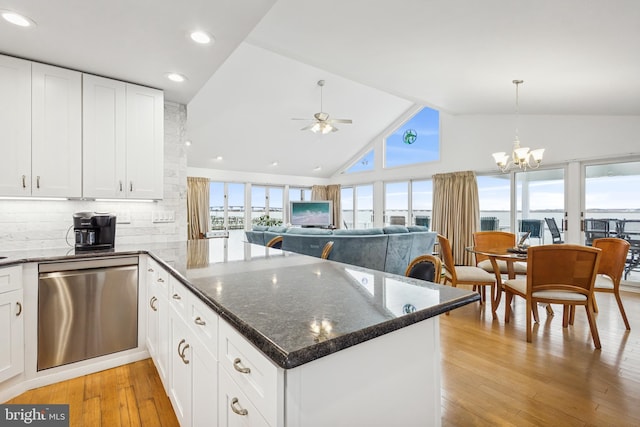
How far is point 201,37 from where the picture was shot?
6.61 feet

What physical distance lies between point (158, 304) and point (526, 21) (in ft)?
11.9

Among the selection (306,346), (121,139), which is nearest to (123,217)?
(121,139)

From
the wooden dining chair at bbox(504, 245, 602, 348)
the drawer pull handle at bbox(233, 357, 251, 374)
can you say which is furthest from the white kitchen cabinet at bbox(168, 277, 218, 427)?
the wooden dining chair at bbox(504, 245, 602, 348)

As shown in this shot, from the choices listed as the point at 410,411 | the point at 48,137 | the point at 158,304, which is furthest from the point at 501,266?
the point at 48,137

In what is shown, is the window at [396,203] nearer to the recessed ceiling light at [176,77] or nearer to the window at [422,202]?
the window at [422,202]

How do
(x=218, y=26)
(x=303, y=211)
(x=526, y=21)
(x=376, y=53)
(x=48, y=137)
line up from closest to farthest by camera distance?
(x=218, y=26), (x=48, y=137), (x=526, y=21), (x=376, y=53), (x=303, y=211)

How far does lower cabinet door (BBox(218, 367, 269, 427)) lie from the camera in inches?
31.2

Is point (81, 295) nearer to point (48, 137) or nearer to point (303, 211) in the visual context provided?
point (48, 137)

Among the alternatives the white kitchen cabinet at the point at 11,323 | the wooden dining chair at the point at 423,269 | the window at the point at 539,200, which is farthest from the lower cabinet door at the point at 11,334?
the window at the point at 539,200

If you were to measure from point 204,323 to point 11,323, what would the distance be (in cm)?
168

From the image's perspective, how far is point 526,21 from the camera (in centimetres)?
258

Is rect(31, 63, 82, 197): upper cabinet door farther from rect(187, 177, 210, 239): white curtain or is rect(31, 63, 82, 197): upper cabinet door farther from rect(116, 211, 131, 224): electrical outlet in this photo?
rect(187, 177, 210, 239): white curtain

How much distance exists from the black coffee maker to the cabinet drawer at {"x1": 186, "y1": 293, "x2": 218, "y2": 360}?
1.59m

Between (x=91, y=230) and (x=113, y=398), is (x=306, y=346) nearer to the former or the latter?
(x=113, y=398)
